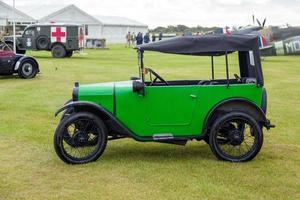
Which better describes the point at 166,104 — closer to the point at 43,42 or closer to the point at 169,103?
the point at 169,103

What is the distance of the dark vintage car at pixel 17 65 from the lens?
1565cm

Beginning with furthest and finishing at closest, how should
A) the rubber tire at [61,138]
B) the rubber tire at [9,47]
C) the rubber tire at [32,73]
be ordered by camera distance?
the rubber tire at [9,47]
the rubber tire at [32,73]
the rubber tire at [61,138]

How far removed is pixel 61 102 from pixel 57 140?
529 centimetres

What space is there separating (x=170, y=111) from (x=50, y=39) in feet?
76.4

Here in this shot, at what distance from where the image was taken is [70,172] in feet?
19.2

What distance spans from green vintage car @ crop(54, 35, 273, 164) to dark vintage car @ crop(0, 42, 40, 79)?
32.9 ft

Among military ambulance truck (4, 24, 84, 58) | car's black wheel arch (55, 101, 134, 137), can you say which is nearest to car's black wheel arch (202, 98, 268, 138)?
car's black wheel arch (55, 101, 134, 137)

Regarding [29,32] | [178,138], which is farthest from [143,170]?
[29,32]

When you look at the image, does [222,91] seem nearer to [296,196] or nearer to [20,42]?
[296,196]

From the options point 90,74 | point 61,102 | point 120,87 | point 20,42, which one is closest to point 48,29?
point 20,42

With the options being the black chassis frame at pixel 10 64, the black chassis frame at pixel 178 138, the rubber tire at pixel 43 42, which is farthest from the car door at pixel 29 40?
the black chassis frame at pixel 178 138

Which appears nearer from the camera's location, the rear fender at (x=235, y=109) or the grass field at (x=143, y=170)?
the grass field at (x=143, y=170)

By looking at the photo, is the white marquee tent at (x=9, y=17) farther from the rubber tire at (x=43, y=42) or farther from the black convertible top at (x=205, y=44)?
the black convertible top at (x=205, y=44)

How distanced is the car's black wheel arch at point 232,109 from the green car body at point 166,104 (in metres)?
0.04
